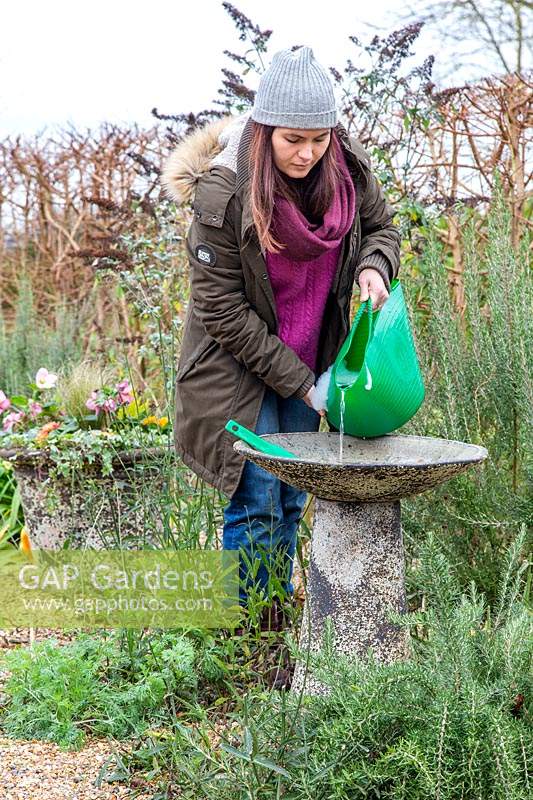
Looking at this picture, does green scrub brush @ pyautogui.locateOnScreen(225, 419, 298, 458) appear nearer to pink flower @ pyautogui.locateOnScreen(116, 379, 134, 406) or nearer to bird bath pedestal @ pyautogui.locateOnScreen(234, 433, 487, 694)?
bird bath pedestal @ pyautogui.locateOnScreen(234, 433, 487, 694)

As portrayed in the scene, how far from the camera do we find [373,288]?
2.81 meters

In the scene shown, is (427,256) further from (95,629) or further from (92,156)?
(92,156)

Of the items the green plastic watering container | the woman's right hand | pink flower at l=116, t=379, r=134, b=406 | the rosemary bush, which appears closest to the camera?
the green plastic watering container

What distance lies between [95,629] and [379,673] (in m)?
1.63

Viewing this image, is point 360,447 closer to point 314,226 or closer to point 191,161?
point 314,226

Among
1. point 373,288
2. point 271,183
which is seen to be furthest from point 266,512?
point 271,183

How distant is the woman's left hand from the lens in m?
2.79

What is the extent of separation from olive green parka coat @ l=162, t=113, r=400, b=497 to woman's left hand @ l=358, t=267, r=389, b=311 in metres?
0.06

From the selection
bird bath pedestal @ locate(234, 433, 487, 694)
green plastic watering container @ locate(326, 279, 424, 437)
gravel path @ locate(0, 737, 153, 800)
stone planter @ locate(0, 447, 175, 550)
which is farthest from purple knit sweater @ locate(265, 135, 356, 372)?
gravel path @ locate(0, 737, 153, 800)

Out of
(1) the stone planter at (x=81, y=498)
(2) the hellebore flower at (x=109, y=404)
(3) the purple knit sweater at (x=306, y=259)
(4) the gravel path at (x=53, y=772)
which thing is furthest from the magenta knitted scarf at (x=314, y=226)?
(2) the hellebore flower at (x=109, y=404)

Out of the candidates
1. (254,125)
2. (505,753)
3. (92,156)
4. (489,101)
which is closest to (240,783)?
(505,753)

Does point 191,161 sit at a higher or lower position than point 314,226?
higher

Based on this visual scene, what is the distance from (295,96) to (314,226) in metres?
0.38

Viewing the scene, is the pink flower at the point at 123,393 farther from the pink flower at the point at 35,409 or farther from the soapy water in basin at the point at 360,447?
the soapy water in basin at the point at 360,447
